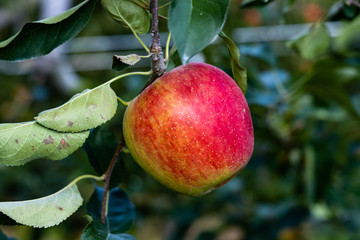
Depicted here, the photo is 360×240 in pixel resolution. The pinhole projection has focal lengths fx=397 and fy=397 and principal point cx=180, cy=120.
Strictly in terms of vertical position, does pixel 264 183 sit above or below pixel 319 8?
above

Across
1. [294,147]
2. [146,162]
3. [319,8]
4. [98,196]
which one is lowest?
[319,8]

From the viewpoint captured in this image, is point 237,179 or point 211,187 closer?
point 211,187

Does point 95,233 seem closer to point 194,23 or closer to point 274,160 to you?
point 194,23

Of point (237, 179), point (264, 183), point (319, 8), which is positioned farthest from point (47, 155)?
point (319, 8)

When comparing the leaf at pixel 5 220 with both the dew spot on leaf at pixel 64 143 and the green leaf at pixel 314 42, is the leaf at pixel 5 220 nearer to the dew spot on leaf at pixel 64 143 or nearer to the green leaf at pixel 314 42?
the dew spot on leaf at pixel 64 143

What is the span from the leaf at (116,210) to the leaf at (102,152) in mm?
36

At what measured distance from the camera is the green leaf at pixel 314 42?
76 cm

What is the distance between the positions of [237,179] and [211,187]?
85cm

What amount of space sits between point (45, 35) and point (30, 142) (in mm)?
131

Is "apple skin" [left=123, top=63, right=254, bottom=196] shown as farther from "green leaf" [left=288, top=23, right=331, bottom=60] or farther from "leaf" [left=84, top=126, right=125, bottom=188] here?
"green leaf" [left=288, top=23, right=331, bottom=60]

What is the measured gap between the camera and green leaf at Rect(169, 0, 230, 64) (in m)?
0.35

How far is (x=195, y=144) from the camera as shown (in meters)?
0.44

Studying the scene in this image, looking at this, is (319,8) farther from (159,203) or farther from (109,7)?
(109,7)

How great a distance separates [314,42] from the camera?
0.77 m
